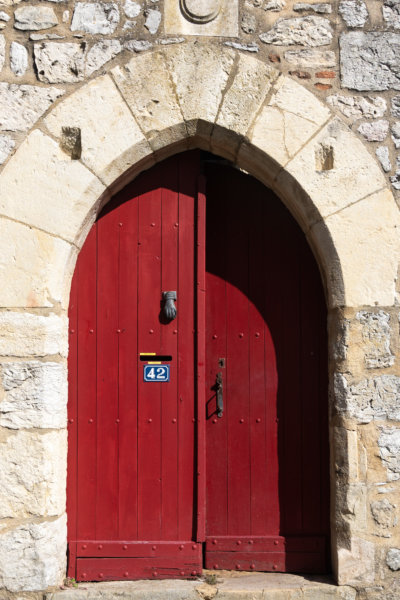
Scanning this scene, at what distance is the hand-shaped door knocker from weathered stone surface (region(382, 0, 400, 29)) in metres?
1.90

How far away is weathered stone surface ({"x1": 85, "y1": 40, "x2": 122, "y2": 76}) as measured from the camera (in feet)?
12.5

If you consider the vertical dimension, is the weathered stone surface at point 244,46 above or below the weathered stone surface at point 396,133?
above

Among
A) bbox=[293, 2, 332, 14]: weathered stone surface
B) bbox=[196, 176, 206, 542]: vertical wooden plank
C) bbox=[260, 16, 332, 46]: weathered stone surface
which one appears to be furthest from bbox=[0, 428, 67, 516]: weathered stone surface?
bbox=[293, 2, 332, 14]: weathered stone surface

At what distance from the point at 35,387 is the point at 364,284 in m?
1.79

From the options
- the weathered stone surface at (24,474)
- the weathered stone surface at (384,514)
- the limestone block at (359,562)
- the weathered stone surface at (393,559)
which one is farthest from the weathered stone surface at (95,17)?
the weathered stone surface at (393,559)

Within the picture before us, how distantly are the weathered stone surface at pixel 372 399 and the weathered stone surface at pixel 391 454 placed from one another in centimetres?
11

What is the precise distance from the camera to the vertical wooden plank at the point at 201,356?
13.0 feet

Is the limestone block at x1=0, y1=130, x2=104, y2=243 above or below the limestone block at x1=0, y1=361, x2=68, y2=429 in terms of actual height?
above

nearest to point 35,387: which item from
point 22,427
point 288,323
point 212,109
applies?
point 22,427

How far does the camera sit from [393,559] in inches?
145

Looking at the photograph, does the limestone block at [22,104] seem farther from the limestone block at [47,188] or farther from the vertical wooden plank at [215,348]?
the vertical wooden plank at [215,348]

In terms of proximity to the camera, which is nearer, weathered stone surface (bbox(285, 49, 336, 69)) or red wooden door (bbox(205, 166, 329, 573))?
weathered stone surface (bbox(285, 49, 336, 69))

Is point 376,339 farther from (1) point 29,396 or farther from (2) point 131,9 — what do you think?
(2) point 131,9

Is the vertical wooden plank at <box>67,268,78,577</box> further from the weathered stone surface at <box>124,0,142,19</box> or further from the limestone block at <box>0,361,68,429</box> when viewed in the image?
the weathered stone surface at <box>124,0,142,19</box>
